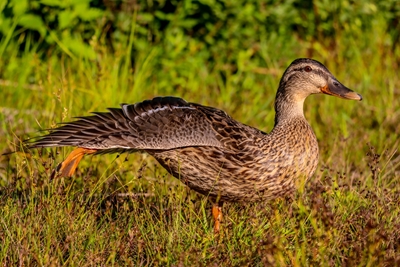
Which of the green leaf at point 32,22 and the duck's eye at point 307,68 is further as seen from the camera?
the green leaf at point 32,22

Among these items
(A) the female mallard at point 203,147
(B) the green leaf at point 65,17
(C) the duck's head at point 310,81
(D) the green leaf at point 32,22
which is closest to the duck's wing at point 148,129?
(A) the female mallard at point 203,147

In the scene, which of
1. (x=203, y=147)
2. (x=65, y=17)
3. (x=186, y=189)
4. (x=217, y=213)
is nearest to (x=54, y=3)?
(x=65, y=17)

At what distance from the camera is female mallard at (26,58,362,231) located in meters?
4.82

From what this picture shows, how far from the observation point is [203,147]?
4977mm

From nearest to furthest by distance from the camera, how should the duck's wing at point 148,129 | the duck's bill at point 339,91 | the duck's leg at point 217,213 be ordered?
1. the duck's wing at point 148,129
2. the duck's leg at point 217,213
3. the duck's bill at point 339,91

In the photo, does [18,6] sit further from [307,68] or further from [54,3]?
[307,68]

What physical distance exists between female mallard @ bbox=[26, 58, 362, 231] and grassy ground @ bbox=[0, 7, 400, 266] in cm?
13

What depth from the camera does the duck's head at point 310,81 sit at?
5.33 m

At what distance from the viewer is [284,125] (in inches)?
208

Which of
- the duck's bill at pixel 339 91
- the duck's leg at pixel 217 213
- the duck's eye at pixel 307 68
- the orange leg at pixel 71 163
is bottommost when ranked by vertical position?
the duck's leg at pixel 217 213

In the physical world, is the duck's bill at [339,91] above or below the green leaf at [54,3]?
above

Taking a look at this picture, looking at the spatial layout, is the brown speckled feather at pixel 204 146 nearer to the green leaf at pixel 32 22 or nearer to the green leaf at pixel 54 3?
the green leaf at pixel 54 3

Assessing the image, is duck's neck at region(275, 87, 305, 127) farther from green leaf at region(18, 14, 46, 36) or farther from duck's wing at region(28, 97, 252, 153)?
green leaf at region(18, 14, 46, 36)

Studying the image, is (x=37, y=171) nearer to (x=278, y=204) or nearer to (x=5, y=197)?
(x=5, y=197)
